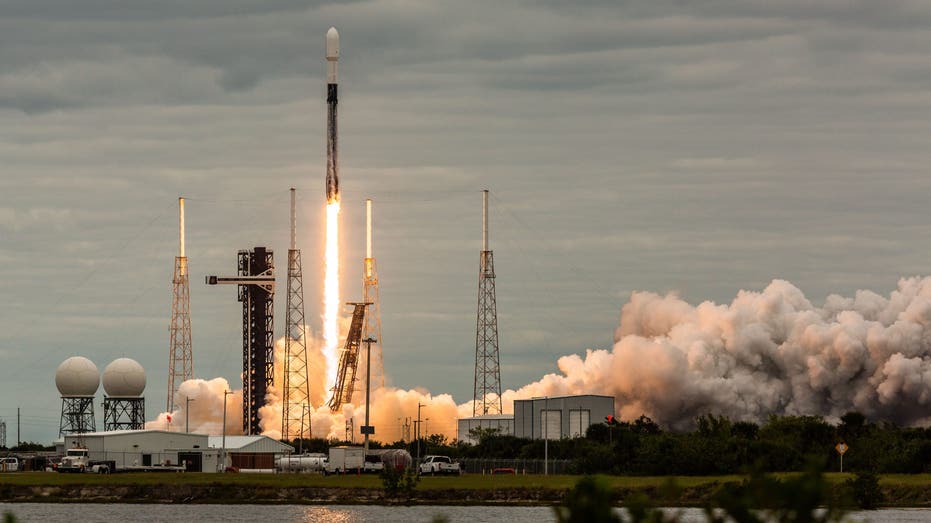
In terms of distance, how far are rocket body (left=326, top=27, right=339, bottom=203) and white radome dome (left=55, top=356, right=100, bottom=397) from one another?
3983 cm

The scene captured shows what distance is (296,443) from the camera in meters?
128

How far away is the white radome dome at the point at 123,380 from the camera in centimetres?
14538

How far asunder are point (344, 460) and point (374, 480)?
1188cm

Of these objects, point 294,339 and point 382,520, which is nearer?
point 382,520

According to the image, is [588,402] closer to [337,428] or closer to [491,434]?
[491,434]

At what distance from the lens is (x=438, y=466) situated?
10106 cm

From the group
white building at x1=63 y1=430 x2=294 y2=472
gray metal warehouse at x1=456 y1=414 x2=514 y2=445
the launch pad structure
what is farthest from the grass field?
gray metal warehouse at x1=456 y1=414 x2=514 y2=445

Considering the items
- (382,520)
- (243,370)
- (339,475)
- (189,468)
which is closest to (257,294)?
(243,370)

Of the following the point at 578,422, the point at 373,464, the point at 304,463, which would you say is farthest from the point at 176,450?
the point at 578,422

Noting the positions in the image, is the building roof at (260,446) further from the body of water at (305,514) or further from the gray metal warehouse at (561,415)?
the body of water at (305,514)

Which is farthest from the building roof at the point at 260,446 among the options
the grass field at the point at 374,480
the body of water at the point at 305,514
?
the body of water at the point at 305,514

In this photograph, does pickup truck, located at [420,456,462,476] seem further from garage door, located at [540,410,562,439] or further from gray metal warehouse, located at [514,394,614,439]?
garage door, located at [540,410,562,439]

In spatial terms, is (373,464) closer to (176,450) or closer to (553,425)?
(176,450)

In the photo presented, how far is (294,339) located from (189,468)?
568 inches
